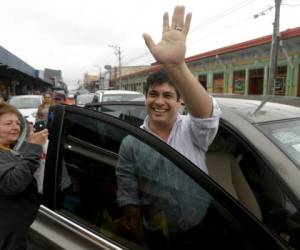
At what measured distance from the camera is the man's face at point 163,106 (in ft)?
6.56

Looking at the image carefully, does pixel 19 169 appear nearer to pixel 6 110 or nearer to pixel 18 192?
pixel 18 192

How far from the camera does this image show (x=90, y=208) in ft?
6.34

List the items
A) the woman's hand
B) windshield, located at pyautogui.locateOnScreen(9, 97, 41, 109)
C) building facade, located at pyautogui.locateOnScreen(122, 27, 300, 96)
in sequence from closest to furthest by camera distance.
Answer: the woman's hand < windshield, located at pyautogui.locateOnScreen(9, 97, 41, 109) < building facade, located at pyautogui.locateOnScreen(122, 27, 300, 96)

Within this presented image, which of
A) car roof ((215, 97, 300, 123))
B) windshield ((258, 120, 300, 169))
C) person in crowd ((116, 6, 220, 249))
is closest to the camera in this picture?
person in crowd ((116, 6, 220, 249))

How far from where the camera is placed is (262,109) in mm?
2391

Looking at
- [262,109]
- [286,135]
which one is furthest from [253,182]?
[262,109]

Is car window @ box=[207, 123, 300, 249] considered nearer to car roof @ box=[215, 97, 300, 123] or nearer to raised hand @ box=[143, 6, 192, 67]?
car roof @ box=[215, 97, 300, 123]

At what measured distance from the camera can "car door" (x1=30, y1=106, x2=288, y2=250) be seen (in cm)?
149

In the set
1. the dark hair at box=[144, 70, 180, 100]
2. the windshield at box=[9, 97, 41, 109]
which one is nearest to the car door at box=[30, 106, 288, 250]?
the dark hair at box=[144, 70, 180, 100]

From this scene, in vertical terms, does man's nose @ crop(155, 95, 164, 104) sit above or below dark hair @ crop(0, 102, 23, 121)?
above

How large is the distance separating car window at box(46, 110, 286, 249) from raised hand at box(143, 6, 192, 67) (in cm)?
36

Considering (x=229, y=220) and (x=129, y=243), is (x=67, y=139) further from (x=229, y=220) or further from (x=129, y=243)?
(x=229, y=220)

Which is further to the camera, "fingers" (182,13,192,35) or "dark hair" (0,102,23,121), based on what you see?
"dark hair" (0,102,23,121)

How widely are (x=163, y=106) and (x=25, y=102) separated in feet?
40.0
